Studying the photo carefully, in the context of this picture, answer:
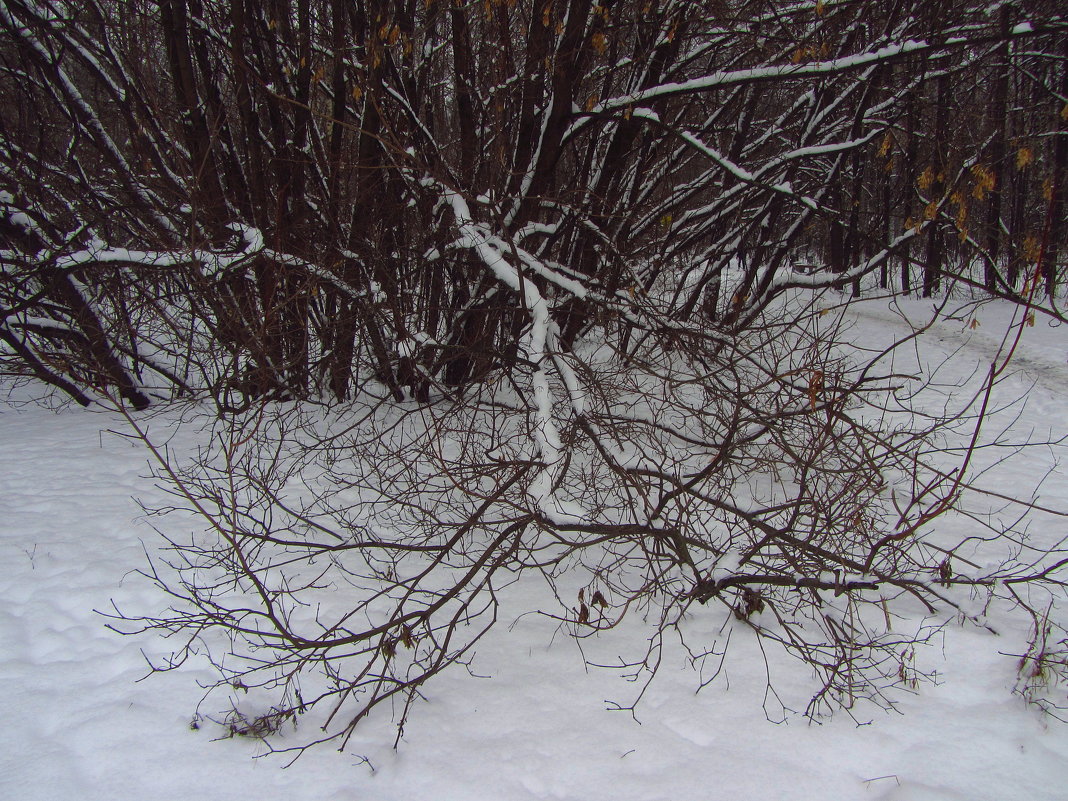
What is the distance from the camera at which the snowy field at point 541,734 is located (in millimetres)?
2383

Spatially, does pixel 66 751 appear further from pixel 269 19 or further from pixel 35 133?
pixel 35 133

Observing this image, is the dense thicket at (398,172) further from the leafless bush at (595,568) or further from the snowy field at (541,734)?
the snowy field at (541,734)

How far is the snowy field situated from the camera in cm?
238

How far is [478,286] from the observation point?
18.6 feet

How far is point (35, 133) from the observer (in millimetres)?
8422

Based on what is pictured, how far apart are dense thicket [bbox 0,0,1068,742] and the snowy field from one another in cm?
20

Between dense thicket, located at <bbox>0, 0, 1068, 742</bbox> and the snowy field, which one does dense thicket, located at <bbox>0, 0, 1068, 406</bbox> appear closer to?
dense thicket, located at <bbox>0, 0, 1068, 742</bbox>

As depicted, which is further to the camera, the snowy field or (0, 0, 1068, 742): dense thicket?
(0, 0, 1068, 742): dense thicket

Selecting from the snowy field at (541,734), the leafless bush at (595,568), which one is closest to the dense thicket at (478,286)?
the leafless bush at (595,568)

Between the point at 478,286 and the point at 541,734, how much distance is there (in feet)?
12.8

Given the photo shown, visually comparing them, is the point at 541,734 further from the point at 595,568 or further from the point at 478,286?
the point at 478,286

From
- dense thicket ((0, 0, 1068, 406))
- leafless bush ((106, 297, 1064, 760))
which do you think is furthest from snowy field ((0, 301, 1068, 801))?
dense thicket ((0, 0, 1068, 406))

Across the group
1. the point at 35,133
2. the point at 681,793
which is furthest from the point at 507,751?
the point at 35,133

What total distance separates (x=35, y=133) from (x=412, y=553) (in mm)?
8577
